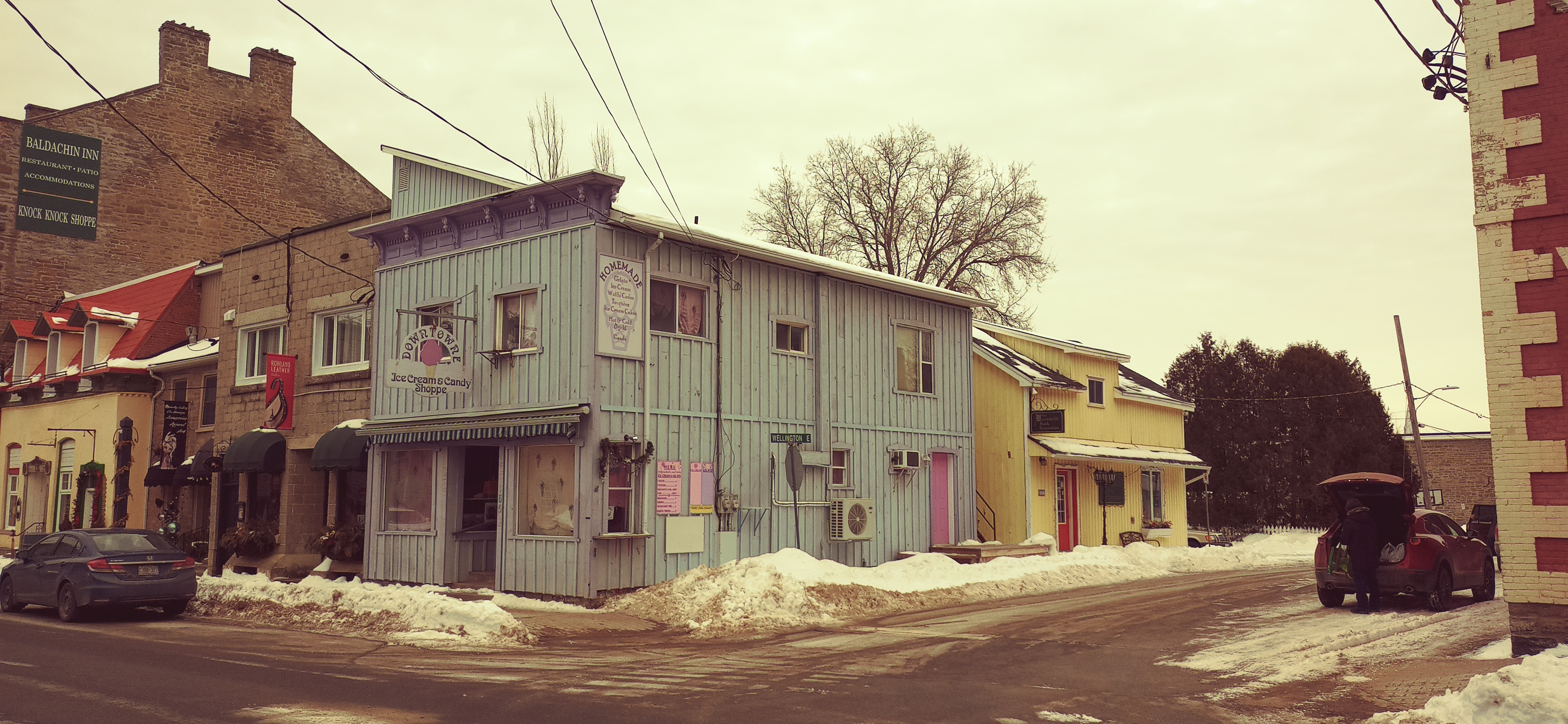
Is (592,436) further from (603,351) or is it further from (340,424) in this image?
(340,424)

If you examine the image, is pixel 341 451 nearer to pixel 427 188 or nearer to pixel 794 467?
pixel 427 188

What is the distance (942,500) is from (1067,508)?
5.83m

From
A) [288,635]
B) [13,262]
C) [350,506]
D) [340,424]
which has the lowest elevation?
[288,635]

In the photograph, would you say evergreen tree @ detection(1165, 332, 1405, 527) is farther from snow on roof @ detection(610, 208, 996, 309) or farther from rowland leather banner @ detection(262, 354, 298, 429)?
rowland leather banner @ detection(262, 354, 298, 429)

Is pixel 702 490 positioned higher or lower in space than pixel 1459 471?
lower

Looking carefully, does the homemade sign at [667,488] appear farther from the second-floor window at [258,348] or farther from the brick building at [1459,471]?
the brick building at [1459,471]

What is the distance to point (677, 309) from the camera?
66.3 ft

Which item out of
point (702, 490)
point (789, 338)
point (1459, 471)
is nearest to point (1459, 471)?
point (1459, 471)

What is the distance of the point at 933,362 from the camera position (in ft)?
86.0

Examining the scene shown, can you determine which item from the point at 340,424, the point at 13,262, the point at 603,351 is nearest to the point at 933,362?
the point at 603,351

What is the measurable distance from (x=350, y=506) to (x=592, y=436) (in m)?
9.65

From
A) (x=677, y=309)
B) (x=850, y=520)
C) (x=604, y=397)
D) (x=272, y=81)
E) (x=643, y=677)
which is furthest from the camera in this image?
(x=272, y=81)

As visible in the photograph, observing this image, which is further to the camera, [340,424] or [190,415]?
[190,415]

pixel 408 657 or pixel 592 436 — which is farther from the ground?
pixel 592 436
